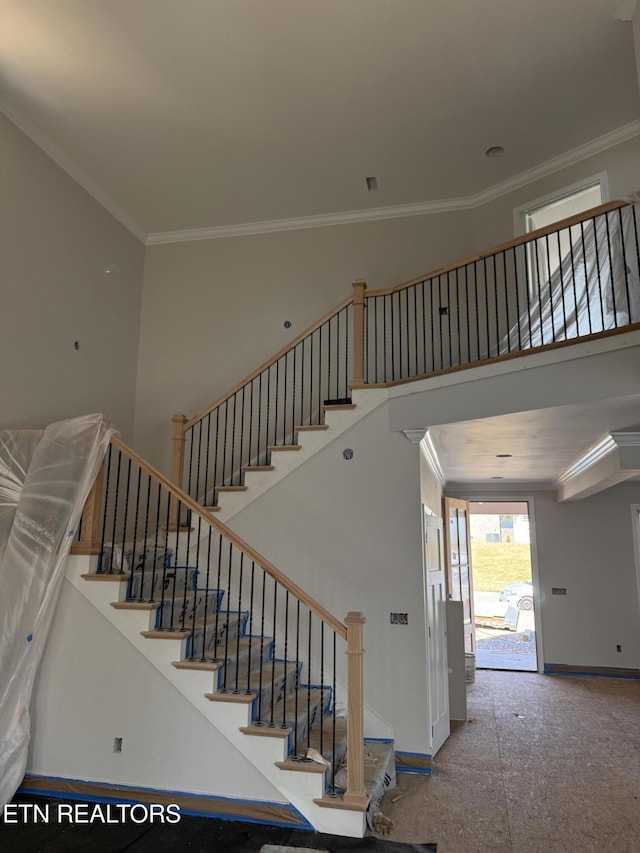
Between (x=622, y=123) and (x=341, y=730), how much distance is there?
571cm

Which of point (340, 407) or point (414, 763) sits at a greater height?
point (340, 407)

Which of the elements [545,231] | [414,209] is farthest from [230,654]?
[414,209]

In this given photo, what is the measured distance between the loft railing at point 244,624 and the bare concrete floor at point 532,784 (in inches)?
27.3

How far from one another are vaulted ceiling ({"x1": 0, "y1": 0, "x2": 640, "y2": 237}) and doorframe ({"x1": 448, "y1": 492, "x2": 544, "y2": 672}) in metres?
4.42

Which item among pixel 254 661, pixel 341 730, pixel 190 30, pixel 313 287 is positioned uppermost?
pixel 190 30

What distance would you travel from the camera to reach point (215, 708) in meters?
3.53

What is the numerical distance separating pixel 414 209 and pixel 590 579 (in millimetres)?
5588

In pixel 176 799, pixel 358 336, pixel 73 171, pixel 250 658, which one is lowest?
pixel 176 799

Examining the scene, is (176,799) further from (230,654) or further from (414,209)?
(414,209)

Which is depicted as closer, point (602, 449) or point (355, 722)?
point (355, 722)

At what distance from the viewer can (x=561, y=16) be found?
406 centimetres

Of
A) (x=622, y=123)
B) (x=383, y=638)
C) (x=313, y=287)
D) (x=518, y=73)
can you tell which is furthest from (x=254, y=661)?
(x=622, y=123)

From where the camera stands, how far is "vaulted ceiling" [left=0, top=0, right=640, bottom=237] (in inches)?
159

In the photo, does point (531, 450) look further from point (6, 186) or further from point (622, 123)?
point (6, 186)
